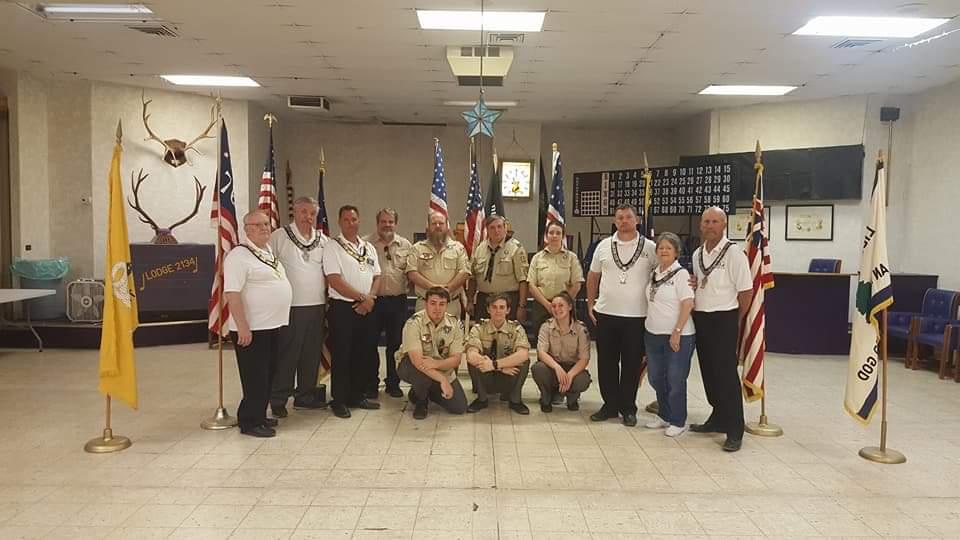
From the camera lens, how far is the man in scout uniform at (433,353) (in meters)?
4.98

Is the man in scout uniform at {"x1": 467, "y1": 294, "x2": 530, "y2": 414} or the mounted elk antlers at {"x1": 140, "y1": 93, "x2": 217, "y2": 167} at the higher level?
the mounted elk antlers at {"x1": 140, "y1": 93, "x2": 217, "y2": 167}

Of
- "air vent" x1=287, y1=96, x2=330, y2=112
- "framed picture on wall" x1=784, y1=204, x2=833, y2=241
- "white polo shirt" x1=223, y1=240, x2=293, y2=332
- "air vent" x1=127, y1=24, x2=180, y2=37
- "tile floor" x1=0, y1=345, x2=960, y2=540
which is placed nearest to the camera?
"tile floor" x1=0, y1=345, x2=960, y2=540

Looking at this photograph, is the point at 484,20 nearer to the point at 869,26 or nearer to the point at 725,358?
the point at 869,26

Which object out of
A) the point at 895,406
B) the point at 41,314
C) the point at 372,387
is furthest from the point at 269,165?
the point at 895,406

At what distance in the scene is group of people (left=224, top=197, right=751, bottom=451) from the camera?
4.48 m

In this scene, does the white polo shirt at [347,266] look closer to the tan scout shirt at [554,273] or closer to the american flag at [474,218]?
the american flag at [474,218]

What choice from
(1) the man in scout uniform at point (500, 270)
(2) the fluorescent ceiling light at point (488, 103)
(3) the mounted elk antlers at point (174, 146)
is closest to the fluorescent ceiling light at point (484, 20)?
(1) the man in scout uniform at point (500, 270)

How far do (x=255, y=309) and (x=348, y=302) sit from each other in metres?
0.84

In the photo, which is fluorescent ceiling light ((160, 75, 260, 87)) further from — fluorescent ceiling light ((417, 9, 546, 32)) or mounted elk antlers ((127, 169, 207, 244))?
fluorescent ceiling light ((417, 9, 546, 32))

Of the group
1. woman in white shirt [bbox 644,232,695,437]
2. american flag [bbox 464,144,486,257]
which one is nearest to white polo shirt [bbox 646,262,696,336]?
woman in white shirt [bbox 644,232,695,437]

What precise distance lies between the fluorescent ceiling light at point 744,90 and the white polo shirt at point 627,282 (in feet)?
14.7

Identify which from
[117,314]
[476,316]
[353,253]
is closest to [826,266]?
[476,316]

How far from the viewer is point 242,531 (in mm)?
3135

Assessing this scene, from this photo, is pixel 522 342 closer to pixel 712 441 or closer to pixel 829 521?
pixel 712 441
